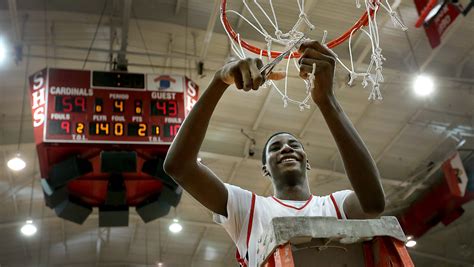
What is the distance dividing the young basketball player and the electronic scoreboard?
449 cm

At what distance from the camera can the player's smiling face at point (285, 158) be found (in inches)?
86.4

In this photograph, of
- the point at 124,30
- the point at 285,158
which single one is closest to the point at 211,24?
the point at 124,30

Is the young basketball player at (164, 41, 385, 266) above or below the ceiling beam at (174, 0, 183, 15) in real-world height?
below

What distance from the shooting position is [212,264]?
716 inches

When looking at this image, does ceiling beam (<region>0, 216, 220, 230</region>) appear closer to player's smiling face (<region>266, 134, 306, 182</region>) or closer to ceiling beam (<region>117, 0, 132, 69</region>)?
ceiling beam (<region>117, 0, 132, 69</region>)

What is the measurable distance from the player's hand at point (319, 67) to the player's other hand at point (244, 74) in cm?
15

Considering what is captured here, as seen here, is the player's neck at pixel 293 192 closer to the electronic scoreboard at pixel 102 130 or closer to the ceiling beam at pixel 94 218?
the electronic scoreboard at pixel 102 130

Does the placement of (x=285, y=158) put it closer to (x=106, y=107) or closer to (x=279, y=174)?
(x=279, y=174)

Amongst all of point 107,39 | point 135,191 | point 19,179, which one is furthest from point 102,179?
point 19,179

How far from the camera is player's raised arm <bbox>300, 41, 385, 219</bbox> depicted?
164 cm

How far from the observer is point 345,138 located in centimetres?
166

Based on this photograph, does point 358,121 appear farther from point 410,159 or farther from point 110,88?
point 110,88

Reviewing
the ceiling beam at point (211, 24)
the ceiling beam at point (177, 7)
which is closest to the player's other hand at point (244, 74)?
the ceiling beam at point (211, 24)

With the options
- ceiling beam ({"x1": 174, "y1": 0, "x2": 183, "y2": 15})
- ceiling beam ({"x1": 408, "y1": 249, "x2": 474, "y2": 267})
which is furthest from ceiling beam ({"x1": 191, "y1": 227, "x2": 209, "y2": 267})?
ceiling beam ({"x1": 174, "y1": 0, "x2": 183, "y2": 15})
